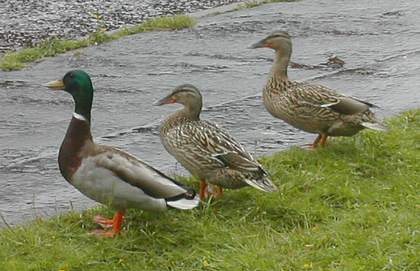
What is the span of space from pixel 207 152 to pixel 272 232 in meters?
0.75

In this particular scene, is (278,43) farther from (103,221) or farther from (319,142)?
(103,221)

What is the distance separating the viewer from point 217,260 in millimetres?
5809

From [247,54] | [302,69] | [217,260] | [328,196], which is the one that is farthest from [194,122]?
[247,54]

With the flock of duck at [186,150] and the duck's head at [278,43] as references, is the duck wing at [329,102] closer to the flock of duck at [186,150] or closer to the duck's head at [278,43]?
the flock of duck at [186,150]

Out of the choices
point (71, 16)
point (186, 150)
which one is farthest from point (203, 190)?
point (71, 16)

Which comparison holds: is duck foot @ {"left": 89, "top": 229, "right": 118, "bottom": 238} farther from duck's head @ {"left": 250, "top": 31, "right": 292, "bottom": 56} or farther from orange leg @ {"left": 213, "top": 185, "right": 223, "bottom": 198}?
duck's head @ {"left": 250, "top": 31, "right": 292, "bottom": 56}

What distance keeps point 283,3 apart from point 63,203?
8.56 m

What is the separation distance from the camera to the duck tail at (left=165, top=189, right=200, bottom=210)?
614cm

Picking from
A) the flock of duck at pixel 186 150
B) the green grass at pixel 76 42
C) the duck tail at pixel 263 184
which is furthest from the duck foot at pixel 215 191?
the green grass at pixel 76 42

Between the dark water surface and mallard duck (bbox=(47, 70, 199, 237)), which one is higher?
mallard duck (bbox=(47, 70, 199, 237))

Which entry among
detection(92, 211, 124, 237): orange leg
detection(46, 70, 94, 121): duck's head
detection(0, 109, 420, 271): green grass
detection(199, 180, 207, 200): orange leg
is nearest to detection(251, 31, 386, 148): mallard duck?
detection(0, 109, 420, 271): green grass

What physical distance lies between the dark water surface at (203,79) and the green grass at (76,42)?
0.17 m

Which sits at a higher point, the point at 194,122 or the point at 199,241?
the point at 194,122

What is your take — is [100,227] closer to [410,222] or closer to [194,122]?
[194,122]
